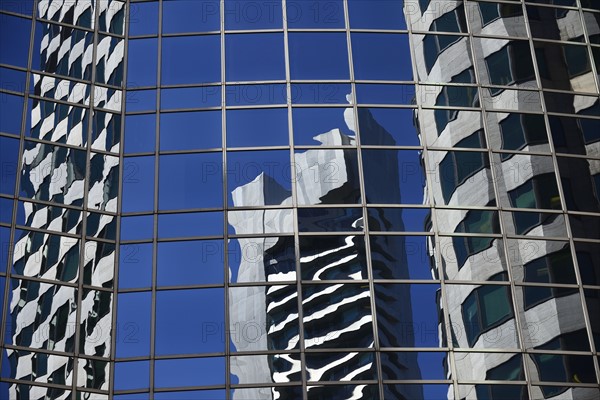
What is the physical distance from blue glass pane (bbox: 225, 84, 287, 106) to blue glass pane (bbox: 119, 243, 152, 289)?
5.37 metres

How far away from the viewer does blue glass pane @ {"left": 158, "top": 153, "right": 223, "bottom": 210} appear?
106 ft

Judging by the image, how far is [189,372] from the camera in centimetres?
3036

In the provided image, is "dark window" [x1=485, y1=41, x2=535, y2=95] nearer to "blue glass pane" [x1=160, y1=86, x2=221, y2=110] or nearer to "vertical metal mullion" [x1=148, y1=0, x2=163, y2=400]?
"blue glass pane" [x1=160, y1=86, x2=221, y2=110]

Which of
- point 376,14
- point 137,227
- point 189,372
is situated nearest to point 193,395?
point 189,372

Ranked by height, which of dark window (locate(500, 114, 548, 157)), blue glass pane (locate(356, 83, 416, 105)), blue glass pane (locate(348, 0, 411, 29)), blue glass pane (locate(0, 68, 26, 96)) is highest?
blue glass pane (locate(348, 0, 411, 29))

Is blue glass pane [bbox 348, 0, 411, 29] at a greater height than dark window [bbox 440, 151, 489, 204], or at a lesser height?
greater

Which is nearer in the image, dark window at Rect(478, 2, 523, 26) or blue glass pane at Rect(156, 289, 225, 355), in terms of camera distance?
blue glass pane at Rect(156, 289, 225, 355)

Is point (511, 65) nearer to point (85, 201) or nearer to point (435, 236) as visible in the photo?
point (435, 236)

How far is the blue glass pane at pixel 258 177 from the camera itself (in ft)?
106

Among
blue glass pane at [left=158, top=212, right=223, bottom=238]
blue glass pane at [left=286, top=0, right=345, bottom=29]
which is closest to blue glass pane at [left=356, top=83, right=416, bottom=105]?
blue glass pane at [left=286, top=0, right=345, bottom=29]

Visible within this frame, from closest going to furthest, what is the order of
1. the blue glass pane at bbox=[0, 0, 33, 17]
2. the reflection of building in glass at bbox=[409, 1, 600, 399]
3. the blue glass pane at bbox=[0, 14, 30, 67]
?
the reflection of building in glass at bbox=[409, 1, 600, 399], the blue glass pane at bbox=[0, 14, 30, 67], the blue glass pane at bbox=[0, 0, 33, 17]

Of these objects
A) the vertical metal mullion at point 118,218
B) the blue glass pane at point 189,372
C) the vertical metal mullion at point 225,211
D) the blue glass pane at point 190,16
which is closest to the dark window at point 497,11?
the vertical metal mullion at point 225,211

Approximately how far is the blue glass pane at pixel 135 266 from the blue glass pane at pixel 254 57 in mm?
6193

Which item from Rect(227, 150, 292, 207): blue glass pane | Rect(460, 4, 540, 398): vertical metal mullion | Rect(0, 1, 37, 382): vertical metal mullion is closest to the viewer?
Rect(0, 1, 37, 382): vertical metal mullion
